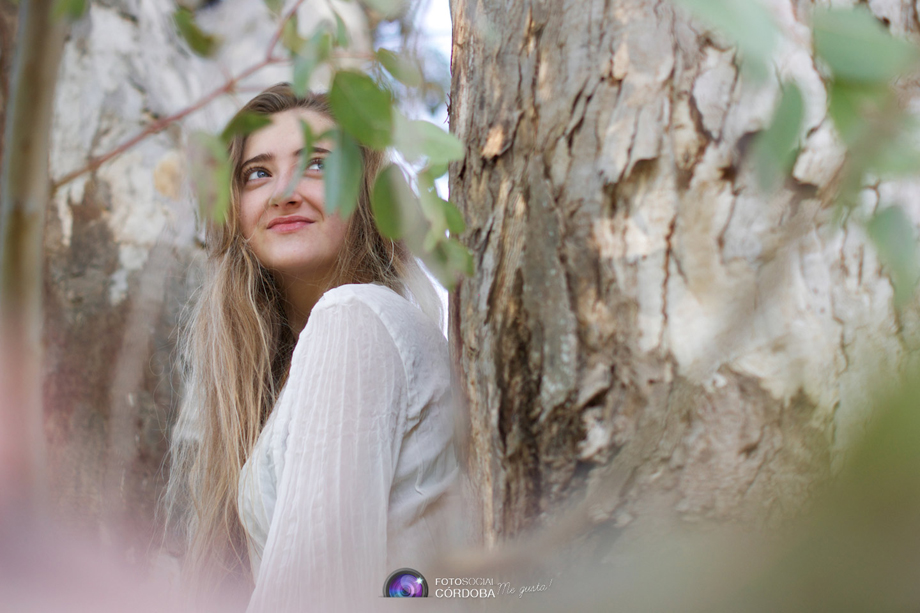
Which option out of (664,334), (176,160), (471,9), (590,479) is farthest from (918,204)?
(176,160)

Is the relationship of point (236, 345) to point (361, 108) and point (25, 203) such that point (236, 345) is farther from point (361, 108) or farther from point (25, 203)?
point (361, 108)

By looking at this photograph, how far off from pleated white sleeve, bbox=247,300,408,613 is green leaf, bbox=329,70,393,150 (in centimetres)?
45

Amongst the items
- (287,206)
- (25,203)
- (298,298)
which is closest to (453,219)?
(25,203)

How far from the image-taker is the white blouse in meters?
0.64

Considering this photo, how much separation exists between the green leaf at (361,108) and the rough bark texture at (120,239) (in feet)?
2.67

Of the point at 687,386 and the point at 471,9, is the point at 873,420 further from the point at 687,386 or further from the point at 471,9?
the point at 471,9

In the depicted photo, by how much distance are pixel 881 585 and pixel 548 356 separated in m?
0.30

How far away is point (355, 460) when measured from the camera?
0.69 metres

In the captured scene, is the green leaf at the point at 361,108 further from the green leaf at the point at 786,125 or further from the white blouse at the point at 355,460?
the white blouse at the point at 355,460

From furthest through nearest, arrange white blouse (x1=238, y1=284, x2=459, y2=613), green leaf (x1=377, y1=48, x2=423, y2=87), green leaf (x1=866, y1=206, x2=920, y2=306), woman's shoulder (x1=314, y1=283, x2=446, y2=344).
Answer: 1. woman's shoulder (x1=314, y1=283, x2=446, y2=344)
2. white blouse (x1=238, y1=284, x2=459, y2=613)
3. green leaf (x1=377, y1=48, x2=423, y2=87)
4. green leaf (x1=866, y1=206, x2=920, y2=306)

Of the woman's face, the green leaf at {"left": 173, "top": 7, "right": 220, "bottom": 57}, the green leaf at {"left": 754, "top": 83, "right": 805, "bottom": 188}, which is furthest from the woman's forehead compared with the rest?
the green leaf at {"left": 754, "top": 83, "right": 805, "bottom": 188}

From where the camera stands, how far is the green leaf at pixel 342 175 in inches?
13.6

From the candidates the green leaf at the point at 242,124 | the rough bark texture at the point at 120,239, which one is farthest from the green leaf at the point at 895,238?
the rough bark texture at the point at 120,239

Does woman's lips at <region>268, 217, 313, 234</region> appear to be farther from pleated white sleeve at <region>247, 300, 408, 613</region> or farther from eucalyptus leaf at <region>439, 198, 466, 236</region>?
eucalyptus leaf at <region>439, 198, 466, 236</region>
